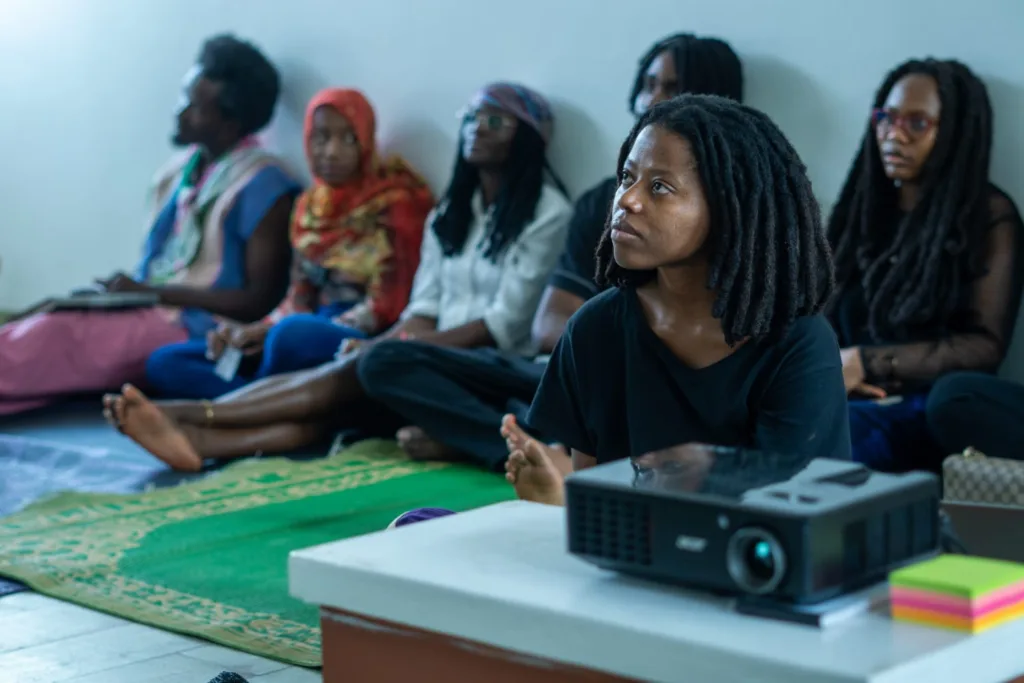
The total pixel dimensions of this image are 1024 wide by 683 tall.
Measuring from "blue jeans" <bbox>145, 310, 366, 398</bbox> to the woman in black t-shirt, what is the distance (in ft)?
9.78

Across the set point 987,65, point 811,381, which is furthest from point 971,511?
point 987,65

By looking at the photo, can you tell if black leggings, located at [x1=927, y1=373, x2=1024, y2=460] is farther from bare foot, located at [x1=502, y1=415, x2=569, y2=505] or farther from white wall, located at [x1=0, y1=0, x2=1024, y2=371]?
bare foot, located at [x1=502, y1=415, x2=569, y2=505]

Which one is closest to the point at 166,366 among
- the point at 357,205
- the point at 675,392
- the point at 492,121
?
the point at 357,205

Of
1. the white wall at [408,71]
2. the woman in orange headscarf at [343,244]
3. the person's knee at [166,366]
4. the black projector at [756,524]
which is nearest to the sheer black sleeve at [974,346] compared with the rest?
the white wall at [408,71]

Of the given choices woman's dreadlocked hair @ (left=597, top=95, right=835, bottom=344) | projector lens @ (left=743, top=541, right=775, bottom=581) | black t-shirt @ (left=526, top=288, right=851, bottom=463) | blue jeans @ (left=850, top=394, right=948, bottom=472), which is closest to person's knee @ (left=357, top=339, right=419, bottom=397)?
blue jeans @ (left=850, top=394, right=948, bottom=472)

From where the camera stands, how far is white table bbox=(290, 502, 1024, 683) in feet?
3.93

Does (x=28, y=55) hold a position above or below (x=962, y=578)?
above

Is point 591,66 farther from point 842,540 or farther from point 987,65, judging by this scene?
point 842,540

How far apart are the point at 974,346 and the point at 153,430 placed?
2383mm

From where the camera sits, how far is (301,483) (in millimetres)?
4234

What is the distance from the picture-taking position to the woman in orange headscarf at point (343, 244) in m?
5.46

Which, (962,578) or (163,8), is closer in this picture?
(962,578)

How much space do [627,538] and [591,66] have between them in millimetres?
3883

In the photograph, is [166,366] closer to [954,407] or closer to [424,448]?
[424,448]
